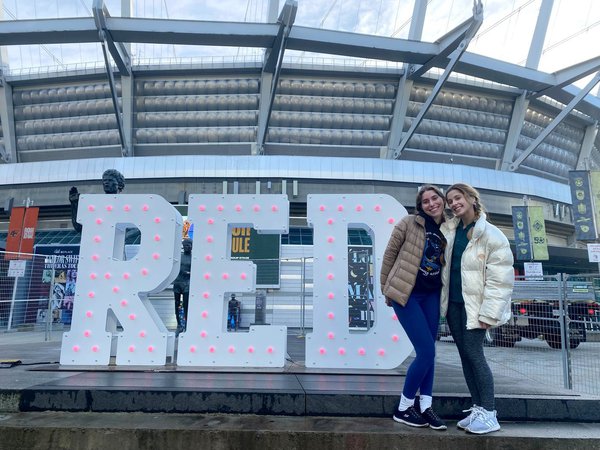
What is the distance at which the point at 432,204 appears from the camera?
3.07 metres

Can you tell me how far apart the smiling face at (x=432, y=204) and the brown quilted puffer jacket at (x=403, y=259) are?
10 centimetres

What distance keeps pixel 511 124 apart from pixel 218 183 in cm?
2067

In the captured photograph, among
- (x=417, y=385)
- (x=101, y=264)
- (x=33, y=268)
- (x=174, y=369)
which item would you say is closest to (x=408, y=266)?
(x=417, y=385)

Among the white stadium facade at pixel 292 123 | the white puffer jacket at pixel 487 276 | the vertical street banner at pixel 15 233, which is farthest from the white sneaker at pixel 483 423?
the vertical street banner at pixel 15 233

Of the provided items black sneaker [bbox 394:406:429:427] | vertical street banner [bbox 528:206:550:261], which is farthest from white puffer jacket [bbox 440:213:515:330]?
vertical street banner [bbox 528:206:550:261]

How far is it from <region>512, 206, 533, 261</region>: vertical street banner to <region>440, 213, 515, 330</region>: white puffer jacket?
21.1 m

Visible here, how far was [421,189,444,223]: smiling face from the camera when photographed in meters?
3.08

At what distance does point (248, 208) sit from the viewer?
15.8 ft

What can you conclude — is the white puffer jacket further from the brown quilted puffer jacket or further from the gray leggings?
the brown quilted puffer jacket

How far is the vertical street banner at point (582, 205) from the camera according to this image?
17.6 meters

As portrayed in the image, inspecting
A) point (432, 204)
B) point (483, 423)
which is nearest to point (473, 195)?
point (432, 204)

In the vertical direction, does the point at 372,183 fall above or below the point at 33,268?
above

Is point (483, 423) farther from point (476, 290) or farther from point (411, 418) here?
point (476, 290)

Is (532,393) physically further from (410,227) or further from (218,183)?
(218,183)
